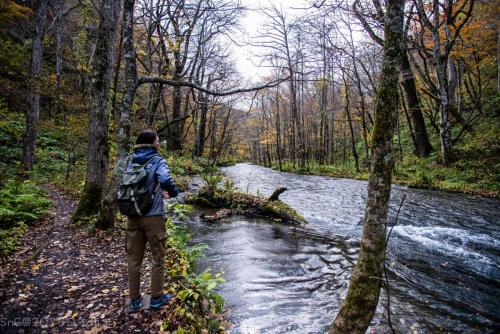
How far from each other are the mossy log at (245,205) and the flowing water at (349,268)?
1.61 feet

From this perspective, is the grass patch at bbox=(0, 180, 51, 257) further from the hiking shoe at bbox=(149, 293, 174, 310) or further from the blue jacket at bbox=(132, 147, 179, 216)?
Result: the blue jacket at bbox=(132, 147, 179, 216)

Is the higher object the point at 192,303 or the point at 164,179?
the point at 164,179

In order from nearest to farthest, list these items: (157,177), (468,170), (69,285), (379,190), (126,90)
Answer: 1. (379,190)
2. (157,177)
3. (69,285)
4. (126,90)
5. (468,170)

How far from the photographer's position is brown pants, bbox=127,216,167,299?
11.9 feet

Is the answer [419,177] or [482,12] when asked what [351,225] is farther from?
[482,12]

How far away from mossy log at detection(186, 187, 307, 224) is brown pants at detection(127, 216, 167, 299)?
5989 millimetres

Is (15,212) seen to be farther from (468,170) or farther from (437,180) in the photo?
(468,170)

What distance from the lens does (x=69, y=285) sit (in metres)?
4.59

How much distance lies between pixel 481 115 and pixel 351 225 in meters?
16.2

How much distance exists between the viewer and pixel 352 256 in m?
6.71

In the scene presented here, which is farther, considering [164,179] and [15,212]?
[15,212]

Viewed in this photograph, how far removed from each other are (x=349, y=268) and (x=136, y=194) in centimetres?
470

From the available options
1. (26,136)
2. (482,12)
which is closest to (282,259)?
(26,136)

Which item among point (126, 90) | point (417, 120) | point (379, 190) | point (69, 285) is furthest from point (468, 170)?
point (69, 285)
